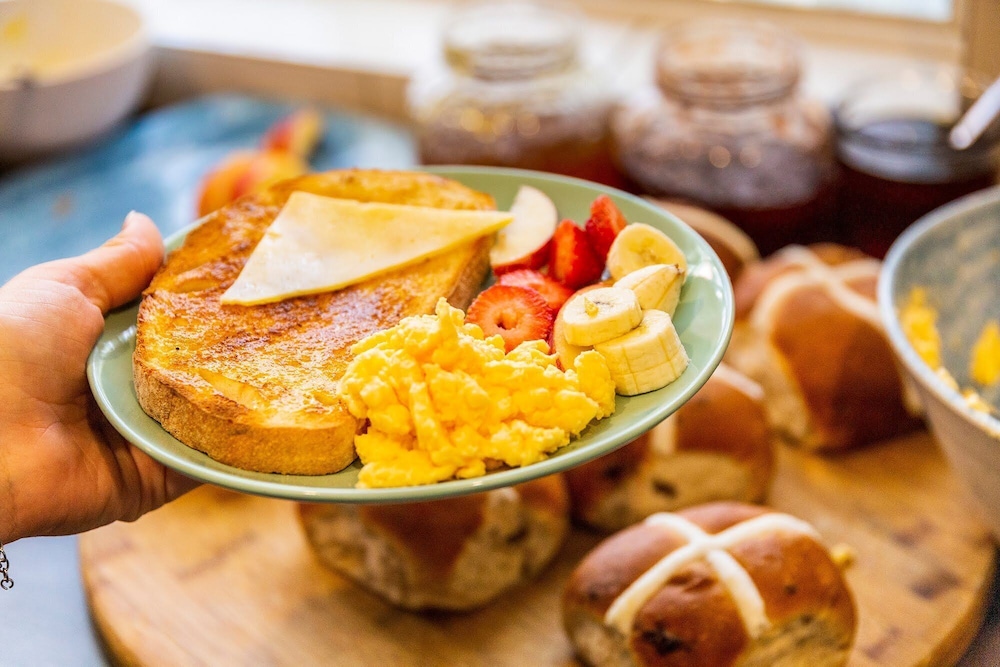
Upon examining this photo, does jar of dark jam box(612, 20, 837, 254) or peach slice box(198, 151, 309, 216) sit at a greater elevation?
jar of dark jam box(612, 20, 837, 254)

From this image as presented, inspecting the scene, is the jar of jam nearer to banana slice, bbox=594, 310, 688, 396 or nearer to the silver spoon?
the silver spoon

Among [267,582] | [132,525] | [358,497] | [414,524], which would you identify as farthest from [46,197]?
[358,497]

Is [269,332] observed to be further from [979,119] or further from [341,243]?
[979,119]

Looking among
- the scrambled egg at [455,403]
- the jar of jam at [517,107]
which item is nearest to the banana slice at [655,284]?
the scrambled egg at [455,403]

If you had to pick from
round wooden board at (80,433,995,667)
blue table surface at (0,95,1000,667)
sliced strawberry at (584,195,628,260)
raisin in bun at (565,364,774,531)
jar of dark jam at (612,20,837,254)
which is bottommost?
round wooden board at (80,433,995,667)

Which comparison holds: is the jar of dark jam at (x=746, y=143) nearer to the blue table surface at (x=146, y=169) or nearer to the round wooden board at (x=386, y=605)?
the round wooden board at (x=386, y=605)

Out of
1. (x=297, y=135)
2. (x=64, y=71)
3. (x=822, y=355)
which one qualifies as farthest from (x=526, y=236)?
(x=64, y=71)

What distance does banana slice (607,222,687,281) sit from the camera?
1.08 meters

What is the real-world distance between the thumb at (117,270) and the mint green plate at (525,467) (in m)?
0.02

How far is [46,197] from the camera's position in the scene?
228 centimetres

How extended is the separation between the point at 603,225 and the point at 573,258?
6 cm

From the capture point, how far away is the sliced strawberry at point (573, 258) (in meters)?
1.12

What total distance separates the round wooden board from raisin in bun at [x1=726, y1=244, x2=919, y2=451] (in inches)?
3.3

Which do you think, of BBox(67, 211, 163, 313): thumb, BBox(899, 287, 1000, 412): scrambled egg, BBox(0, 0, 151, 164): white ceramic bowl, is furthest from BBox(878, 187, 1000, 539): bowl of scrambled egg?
BBox(0, 0, 151, 164): white ceramic bowl
